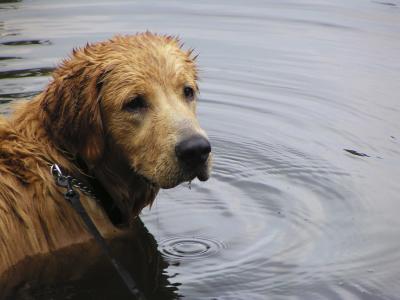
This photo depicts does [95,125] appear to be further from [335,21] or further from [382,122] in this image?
[335,21]

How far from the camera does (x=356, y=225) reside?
311 inches

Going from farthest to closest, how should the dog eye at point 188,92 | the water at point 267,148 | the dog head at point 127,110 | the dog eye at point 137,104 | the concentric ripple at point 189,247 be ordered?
1. the concentric ripple at point 189,247
2. the water at point 267,148
3. the dog eye at point 188,92
4. the dog eye at point 137,104
5. the dog head at point 127,110

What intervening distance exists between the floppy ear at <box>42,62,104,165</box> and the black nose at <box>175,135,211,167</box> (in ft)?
2.23

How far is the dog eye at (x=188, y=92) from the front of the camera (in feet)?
22.3

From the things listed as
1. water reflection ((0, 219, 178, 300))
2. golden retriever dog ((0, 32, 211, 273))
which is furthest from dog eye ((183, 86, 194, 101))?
water reflection ((0, 219, 178, 300))

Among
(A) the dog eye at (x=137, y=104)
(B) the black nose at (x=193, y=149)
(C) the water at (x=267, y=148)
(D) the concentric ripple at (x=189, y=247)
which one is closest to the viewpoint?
(B) the black nose at (x=193, y=149)

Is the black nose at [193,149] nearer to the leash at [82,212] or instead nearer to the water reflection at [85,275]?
the leash at [82,212]

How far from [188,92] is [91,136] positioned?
0.86 meters

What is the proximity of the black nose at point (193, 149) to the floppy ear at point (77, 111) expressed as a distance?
2.23ft

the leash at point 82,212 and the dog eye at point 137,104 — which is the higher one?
the dog eye at point 137,104

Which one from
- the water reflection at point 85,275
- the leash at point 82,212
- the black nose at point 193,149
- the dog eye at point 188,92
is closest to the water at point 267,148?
the water reflection at point 85,275

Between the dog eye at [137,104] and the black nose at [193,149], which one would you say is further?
the dog eye at [137,104]

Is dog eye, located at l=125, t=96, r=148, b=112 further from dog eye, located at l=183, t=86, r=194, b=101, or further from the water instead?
the water

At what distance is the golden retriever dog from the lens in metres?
6.45
